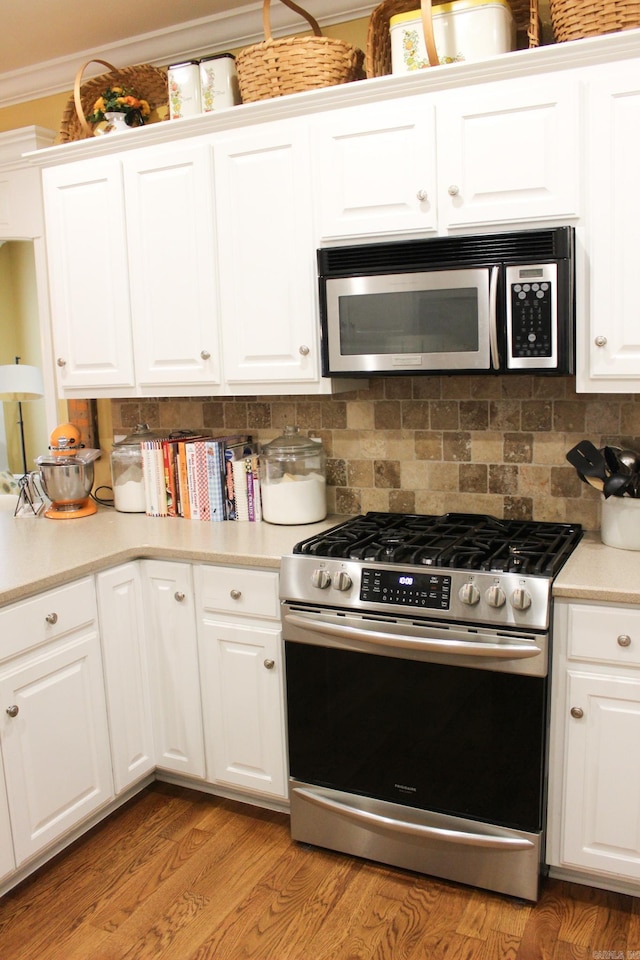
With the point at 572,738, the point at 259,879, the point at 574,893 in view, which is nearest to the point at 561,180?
the point at 572,738

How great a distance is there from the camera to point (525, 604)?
6.70 ft

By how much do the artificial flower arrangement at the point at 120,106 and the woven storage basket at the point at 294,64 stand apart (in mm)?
587

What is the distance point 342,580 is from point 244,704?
1.91 ft

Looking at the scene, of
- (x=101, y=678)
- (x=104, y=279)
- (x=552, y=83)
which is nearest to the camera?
(x=552, y=83)

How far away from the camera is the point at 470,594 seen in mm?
2098

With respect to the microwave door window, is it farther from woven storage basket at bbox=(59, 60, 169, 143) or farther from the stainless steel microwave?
woven storage basket at bbox=(59, 60, 169, 143)

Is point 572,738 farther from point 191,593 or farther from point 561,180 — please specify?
point 561,180

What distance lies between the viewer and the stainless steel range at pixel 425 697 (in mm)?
2105

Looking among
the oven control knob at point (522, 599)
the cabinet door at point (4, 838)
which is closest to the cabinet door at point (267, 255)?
the oven control knob at point (522, 599)

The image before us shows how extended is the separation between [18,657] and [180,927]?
825mm

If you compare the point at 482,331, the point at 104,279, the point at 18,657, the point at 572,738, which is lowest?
the point at 572,738

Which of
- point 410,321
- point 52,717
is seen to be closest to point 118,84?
point 410,321

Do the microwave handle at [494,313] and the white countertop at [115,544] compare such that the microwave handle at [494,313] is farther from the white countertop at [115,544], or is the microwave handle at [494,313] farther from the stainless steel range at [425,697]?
the white countertop at [115,544]

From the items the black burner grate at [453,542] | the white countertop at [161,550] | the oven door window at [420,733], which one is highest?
the black burner grate at [453,542]
